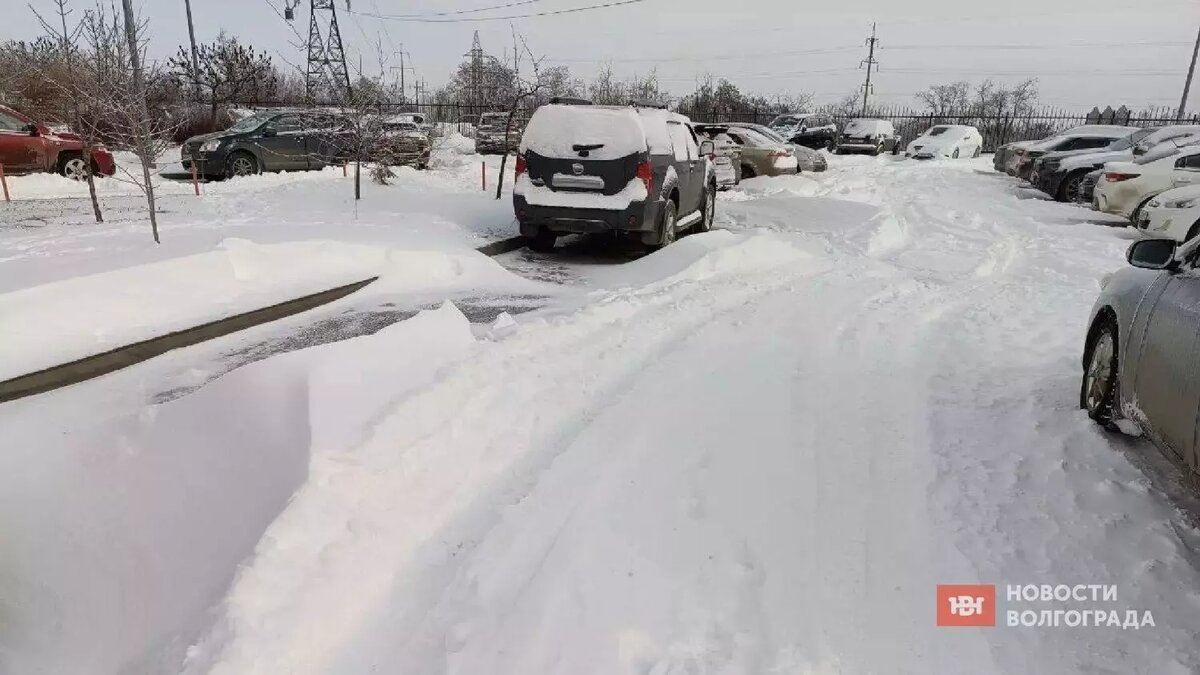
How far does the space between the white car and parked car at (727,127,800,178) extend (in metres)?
9.19

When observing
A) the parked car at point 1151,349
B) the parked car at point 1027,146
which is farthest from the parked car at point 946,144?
the parked car at point 1151,349

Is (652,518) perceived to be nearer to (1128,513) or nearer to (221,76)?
(1128,513)

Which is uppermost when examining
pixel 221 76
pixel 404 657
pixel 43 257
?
pixel 221 76

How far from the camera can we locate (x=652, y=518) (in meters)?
3.60

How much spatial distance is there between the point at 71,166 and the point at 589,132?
1096 centimetres

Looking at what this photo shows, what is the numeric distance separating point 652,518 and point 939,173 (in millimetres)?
23622

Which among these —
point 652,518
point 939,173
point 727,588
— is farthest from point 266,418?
point 939,173

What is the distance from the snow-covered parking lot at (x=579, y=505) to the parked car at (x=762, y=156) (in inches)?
557

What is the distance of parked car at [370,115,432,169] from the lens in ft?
45.6

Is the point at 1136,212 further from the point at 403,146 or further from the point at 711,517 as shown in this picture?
the point at 403,146

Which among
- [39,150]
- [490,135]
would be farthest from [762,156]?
[39,150]

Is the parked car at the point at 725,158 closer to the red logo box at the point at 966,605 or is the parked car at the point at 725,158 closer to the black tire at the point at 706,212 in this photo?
the black tire at the point at 706,212

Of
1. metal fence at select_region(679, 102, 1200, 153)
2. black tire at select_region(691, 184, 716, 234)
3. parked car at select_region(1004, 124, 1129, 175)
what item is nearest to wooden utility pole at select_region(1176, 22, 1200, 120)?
metal fence at select_region(679, 102, 1200, 153)

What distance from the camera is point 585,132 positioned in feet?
32.4
